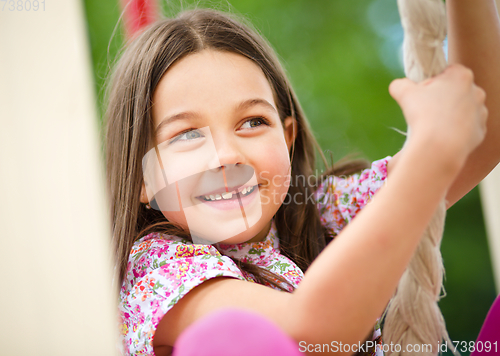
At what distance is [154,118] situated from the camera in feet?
1.84

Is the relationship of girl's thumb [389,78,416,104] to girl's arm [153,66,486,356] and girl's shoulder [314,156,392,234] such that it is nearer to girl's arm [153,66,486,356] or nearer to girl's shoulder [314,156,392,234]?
girl's arm [153,66,486,356]

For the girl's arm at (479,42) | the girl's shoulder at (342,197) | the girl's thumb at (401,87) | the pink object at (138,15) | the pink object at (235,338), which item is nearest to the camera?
the pink object at (235,338)

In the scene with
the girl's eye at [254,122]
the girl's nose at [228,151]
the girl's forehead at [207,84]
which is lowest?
the girl's nose at [228,151]

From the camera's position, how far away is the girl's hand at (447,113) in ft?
1.01

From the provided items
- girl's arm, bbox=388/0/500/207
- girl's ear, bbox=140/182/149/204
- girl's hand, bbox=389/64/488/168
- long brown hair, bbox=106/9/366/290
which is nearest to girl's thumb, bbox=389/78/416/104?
girl's hand, bbox=389/64/488/168

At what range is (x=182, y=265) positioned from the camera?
17.9 inches

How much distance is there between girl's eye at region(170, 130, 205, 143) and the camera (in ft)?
1.73

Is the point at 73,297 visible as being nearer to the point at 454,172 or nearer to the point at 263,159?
the point at 263,159

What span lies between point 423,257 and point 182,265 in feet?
0.84

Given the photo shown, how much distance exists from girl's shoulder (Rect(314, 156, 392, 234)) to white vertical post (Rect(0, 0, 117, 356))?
0.40 meters

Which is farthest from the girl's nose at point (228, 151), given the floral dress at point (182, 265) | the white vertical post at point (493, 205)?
the white vertical post at point (493, 205)

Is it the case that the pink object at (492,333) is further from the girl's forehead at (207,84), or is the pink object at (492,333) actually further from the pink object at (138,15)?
the pink object at (138,15)

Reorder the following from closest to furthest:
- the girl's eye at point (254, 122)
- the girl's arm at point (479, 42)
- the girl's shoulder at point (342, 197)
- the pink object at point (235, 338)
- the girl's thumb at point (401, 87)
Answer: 1. the pink object at point (235, 338)
2. the girl's thumb at point (401, 87)
3. the girl's arm at point (479, 42)
4. the girl's eye at point (254, 122)
5. the girl's shoulder at point (342, 197)

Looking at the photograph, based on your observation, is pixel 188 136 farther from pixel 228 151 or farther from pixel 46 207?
pixel 46 207
